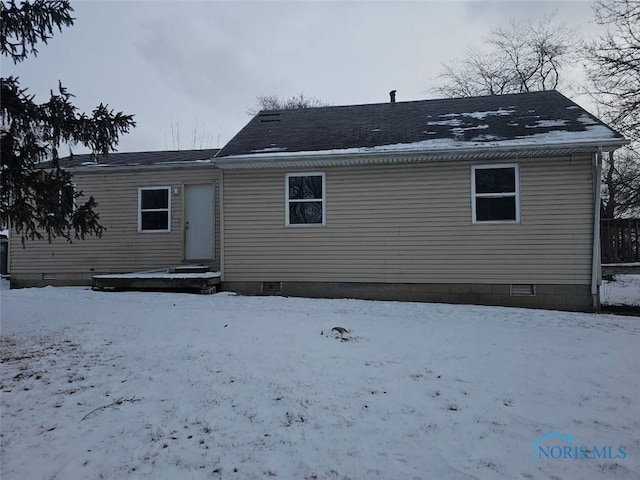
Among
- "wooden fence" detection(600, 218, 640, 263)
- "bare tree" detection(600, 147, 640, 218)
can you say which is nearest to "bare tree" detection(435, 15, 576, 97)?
"bare tree" detection(600, 147, 640, 218)

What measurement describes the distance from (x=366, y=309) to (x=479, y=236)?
3.00 m

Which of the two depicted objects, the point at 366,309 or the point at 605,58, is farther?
the point at 605,58

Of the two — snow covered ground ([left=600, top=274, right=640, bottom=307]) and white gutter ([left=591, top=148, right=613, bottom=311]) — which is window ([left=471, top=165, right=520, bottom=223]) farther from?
snow covered ground ([left=600, top=274, right=640, bottom=307])

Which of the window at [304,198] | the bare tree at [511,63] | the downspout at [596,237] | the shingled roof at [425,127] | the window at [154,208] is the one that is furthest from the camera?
the bare tree at [511,63]

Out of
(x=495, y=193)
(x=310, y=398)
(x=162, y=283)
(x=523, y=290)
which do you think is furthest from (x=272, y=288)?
(x=310, y=398)

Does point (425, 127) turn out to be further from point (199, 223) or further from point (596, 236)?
point (199, 223)

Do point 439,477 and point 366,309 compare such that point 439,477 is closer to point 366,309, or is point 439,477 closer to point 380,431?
point 380,431

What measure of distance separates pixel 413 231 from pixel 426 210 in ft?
1.76

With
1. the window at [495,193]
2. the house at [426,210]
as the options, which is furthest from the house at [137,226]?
the window at [495,193]

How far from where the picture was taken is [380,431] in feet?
9.53

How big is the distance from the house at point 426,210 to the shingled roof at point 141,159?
2.06m

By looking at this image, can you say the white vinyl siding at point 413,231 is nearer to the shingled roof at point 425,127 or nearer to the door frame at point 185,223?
the shingled roof at point 425,127

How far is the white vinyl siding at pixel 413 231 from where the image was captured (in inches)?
313

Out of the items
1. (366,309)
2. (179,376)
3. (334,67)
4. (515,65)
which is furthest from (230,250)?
(515,65)
